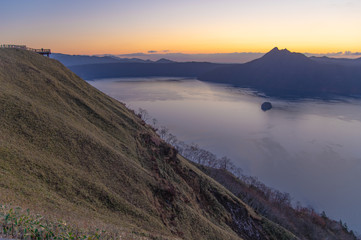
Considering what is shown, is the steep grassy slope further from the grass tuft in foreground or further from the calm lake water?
the calm lake water

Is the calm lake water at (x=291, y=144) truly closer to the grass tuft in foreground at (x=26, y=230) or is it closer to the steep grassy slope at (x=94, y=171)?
the steep grassy slope at (x=94, y=171)

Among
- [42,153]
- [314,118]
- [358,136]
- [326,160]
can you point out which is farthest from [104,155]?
[314,118]

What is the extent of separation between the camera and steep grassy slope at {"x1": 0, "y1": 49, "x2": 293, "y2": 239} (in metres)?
16.4

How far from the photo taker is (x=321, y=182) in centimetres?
6309

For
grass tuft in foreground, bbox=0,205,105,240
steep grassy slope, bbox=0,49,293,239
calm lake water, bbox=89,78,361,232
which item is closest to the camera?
grass tuft in foreground, bbox=0,205,105,240

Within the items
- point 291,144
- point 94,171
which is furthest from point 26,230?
point 291,144

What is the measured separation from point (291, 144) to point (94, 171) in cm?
8534

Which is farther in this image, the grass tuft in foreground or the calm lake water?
the calm lake water

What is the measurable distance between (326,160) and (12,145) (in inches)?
3365

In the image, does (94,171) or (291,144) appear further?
(291,144)

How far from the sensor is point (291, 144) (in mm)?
88438

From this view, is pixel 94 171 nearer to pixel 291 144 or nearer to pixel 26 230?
pixel 26 230

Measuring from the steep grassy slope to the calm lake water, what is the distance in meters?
34.5

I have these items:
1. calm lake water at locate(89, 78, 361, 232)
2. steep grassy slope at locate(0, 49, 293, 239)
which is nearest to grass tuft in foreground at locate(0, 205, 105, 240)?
steep grassy slope at locate(0, 49, 293, 239)
